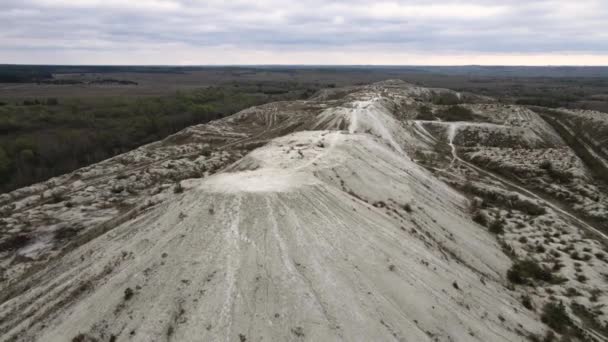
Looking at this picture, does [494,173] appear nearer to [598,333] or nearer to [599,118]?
[598,333]

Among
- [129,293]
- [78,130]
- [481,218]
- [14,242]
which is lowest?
[481,218]

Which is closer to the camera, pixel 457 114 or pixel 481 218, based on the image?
pixel 481 218

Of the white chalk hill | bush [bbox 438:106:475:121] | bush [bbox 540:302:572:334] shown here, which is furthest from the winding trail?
bush [bbox 540:302:572:334]

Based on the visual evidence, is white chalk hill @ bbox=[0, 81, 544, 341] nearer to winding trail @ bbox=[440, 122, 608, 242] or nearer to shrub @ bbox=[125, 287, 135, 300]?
shrub @ bbox=[125, 287, 135, 300]

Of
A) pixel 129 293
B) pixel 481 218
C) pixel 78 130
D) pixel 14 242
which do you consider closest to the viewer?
pixel 129 293

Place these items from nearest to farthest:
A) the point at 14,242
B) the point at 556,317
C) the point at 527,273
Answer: the point at 556,317, the point at 527,273, the point at 14,242

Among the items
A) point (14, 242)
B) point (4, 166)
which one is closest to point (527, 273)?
point (14, 242)

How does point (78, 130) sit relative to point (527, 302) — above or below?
above

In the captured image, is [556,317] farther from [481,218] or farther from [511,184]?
[511,184]
